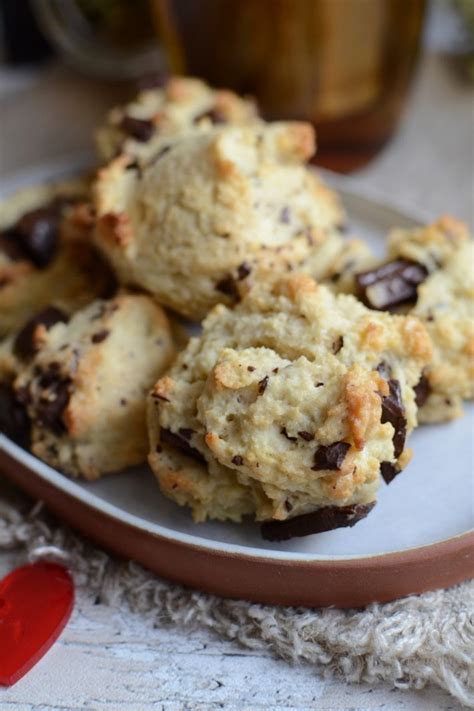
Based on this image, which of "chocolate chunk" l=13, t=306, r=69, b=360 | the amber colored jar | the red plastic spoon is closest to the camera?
the red plastic spoon

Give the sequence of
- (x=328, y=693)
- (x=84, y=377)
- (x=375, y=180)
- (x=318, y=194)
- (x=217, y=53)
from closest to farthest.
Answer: (x=328, y=693) < (x=84, y=377) < (x=318, y=194) < (x=217, y=53) < (x=375, y=180)

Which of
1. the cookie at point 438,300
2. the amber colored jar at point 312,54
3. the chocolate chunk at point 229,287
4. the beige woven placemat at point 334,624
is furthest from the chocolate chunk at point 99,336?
the amber colored jar at point 312,54

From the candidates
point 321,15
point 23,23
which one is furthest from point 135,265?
point 23,23

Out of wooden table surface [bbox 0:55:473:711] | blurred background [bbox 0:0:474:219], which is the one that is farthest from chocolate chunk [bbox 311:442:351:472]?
blurred background [bbox 0:0:474:219]

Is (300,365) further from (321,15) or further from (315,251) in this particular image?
(321,15)

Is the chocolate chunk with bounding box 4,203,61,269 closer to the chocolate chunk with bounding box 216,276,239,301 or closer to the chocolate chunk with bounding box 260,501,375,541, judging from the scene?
the chocolate chunk with bounding box 216,276,239,301
